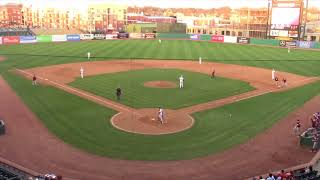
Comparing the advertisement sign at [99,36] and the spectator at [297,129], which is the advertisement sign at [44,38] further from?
the spectator at [297,129]

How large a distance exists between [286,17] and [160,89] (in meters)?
44.5

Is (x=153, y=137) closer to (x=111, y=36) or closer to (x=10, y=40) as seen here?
(x=10, y=40)

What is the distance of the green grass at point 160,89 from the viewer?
29266mm

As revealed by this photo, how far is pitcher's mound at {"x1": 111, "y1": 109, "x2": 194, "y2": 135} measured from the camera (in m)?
22.5

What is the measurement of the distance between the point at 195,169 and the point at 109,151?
15.5 feet

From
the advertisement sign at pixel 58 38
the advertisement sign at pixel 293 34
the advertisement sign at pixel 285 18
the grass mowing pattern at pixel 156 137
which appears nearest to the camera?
the grass mowing pattern at pixel 156 137

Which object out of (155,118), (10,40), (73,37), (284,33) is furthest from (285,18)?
(10,40)

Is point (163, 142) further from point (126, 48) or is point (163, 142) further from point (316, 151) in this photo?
point (126, 48)

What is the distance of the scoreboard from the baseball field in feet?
74.6

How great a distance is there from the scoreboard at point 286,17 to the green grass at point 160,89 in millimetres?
34052

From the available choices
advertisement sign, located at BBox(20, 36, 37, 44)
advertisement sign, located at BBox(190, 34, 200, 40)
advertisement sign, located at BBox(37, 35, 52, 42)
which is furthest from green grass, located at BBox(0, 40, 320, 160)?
advertisement sign, located at BBox(190, 34, 200, 40)

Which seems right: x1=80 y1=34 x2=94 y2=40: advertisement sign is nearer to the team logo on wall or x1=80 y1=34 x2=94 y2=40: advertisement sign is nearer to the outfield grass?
the outfield grass

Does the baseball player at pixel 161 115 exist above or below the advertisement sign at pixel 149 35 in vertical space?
below

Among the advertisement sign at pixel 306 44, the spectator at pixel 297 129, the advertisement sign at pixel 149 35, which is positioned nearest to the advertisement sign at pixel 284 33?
the advertisement sign at pixel 306 44
